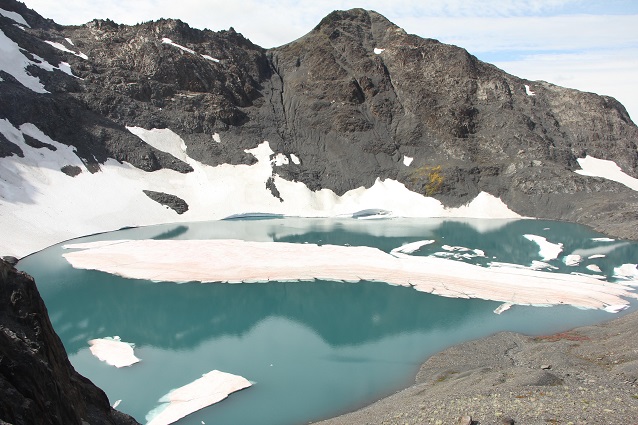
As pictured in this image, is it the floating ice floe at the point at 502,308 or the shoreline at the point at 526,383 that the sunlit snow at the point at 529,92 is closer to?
the floating ice floe at the point at 502,308

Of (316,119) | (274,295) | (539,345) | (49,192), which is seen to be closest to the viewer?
(539,345)

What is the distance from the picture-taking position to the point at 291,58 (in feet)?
A: 350

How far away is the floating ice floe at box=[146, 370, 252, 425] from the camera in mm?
21297

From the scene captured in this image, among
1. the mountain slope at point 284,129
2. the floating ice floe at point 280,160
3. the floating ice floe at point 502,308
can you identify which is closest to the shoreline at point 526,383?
the floating ice floe at point 502,308

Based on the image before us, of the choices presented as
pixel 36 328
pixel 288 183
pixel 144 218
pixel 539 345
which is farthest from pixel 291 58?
pixel 36 328

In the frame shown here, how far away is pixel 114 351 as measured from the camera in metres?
28.6

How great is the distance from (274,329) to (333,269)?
14405 mm

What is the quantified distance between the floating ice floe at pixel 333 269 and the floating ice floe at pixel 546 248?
7259 millimetres

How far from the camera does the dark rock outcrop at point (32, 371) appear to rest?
8.83 meters

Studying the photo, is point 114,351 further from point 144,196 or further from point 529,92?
point 529,92

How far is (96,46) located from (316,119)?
4381 centimetres

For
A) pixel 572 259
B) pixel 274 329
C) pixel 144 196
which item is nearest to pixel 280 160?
pixel 144 196

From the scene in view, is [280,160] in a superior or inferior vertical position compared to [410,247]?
superior

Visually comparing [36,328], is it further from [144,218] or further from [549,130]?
[549,130]
